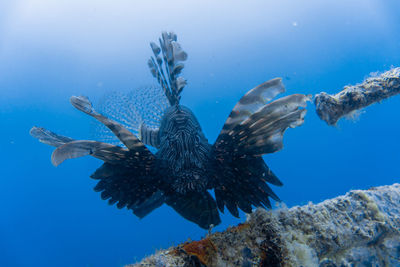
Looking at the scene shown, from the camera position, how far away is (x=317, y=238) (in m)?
1.81

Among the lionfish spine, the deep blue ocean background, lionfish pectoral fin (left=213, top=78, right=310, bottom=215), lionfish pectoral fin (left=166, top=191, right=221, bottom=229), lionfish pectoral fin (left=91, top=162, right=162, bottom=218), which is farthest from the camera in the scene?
the deep blue ocean background

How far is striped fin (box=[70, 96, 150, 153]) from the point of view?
6.62 feet

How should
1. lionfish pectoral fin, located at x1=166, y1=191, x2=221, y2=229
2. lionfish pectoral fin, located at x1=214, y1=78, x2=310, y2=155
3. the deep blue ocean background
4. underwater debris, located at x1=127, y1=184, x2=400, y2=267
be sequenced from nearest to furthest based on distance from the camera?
underwater debris, located at x1=127, y1=184, x2=400, y2=267 < lionfish pectoral fin, located at x1=214, y1=78, x2=310, y2=155 < lionfish pectoral fin, located at x1=166, y1=191, x2=221, y2=229 < the deep blue ocean background

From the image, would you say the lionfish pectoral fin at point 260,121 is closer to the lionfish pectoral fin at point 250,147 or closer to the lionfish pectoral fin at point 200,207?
the lionfish pectoral fin at point 250,147

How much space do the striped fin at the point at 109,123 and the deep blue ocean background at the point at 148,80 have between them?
94.2 ft

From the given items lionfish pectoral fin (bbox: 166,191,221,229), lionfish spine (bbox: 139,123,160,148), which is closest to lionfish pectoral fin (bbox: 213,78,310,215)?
lionfish pectoral fin (bbox: 166,191,221,229)

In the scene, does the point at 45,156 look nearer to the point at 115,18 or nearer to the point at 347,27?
the point at 115,18

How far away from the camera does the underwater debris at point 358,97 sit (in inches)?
100

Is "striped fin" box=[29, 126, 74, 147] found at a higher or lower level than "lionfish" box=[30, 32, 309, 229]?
higher

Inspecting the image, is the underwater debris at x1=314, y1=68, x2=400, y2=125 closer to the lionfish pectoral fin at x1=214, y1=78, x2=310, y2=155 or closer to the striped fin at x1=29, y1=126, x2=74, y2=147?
the lionfish pectoral fin at x1=214, y1=78, x2=310, y2=155

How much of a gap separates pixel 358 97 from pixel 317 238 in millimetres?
1701

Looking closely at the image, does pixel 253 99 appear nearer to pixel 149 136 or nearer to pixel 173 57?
pixel 173 57

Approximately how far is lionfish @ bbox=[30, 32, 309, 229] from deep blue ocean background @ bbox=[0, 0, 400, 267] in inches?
1101

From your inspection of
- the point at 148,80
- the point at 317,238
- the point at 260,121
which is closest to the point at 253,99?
the point at 260,121
